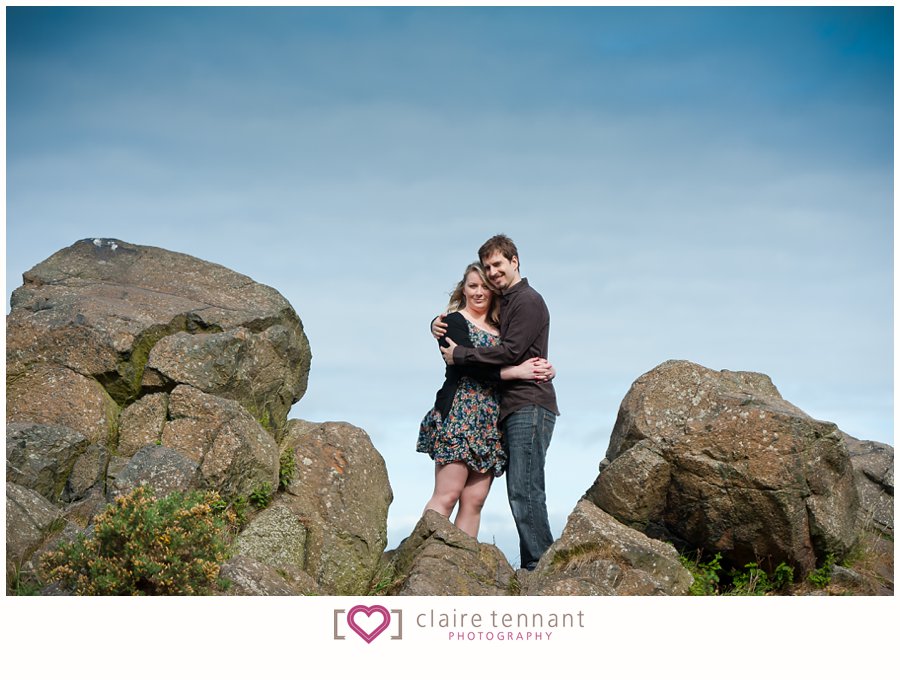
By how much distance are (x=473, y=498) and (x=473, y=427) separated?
99 cm

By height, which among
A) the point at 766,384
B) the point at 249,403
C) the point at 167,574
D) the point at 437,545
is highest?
the point at 766,384

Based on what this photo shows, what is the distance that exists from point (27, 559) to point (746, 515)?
833 cm

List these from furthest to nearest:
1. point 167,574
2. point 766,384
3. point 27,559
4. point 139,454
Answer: point 766,384, point 139,454, point 27,559, point 167,574

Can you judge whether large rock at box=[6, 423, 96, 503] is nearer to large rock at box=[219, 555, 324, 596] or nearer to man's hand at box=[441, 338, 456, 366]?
large rock at box=[219, 555, 324, 596]

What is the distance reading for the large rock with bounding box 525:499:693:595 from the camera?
11.2 meters

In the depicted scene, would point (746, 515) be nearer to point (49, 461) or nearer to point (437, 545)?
point (437, 545)

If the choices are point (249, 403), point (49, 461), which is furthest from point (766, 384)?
point (49, 461)

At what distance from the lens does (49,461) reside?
1157 centimetres

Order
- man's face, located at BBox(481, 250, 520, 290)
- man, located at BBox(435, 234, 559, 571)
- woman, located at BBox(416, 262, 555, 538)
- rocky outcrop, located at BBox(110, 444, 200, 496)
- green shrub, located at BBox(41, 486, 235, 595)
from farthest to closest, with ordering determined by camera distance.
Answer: man's face, located at BBox(481, 250, 520, 290) < woman, located at BBox(416, 262, 555, 538) < man, located at BBox(435, 234, 559, 571) < rocky outcrop, located at BBox(110, 444, 200, 496) < green shrub, located at BBox(41, 486, 235, 595)

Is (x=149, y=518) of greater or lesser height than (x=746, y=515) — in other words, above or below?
below

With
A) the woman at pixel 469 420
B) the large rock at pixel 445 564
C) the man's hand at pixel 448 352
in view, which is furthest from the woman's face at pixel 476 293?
the large rock at pixel 445 564

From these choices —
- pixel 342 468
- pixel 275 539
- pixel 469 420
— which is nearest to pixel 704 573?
pixel 469 420

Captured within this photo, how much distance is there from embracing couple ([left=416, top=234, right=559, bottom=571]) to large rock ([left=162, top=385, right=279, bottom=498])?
2.01m
